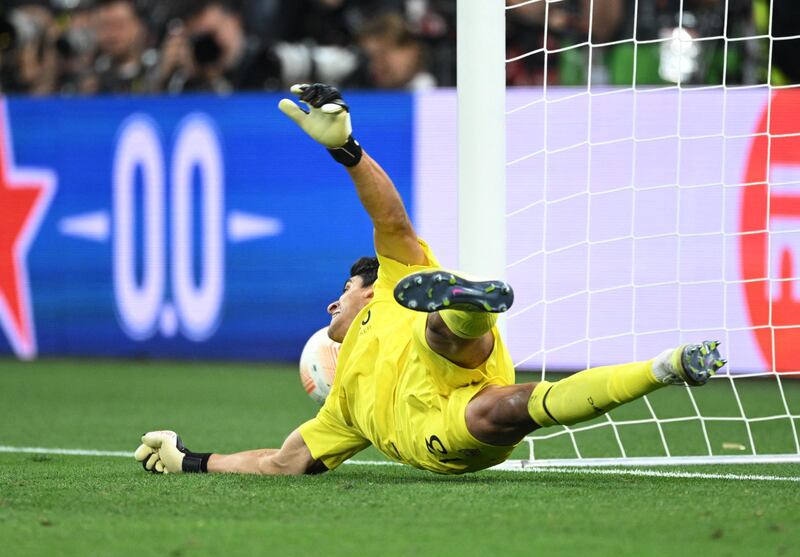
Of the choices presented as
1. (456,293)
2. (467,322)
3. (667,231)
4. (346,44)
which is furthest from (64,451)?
(346,44)

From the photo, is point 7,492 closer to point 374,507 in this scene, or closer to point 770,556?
point 374,507

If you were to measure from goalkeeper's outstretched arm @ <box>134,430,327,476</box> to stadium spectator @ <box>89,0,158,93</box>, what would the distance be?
633 cm

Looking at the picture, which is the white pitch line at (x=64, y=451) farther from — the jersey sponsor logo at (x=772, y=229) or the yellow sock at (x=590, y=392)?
the jersey sponsor logo at (x=772, y=229)

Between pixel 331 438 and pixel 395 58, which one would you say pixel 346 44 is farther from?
pixel 331 438

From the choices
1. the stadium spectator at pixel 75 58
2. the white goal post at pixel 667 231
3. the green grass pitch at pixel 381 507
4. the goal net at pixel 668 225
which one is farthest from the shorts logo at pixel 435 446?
the stadium spectator at pixel 75 58

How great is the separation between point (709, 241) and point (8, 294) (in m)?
5.18

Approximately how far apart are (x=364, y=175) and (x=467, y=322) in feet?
3.18

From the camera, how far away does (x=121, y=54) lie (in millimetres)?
11492

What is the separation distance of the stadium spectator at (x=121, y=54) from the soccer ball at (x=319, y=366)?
5644 millimetres

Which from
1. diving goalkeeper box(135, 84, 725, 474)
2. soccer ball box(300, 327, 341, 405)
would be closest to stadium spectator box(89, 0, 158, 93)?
soccer ball box(300, 327, 341, 405)

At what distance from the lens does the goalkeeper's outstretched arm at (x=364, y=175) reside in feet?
16.2

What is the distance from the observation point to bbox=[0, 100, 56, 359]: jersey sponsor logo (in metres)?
10.5

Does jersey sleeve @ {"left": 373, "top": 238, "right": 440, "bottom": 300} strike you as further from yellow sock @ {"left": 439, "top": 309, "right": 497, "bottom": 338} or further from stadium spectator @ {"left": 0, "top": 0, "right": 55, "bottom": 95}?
stadium spectator @ {"left": 0, "top": 0, "right": 55, "bottom": 95}

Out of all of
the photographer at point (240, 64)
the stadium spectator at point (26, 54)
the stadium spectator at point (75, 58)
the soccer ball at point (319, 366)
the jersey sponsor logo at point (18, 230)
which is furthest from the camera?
the stadium spectator at point (26, 54)
